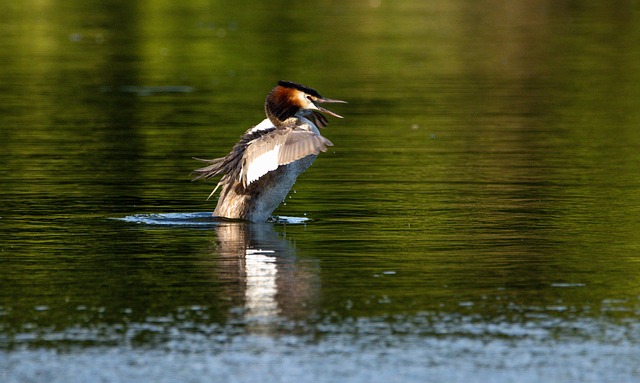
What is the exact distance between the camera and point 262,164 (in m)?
12.5

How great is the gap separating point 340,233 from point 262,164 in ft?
3.00

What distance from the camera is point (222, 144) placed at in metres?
18.3

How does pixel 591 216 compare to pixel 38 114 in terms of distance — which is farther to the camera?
pixel 38 114

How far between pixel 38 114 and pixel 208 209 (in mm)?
8765

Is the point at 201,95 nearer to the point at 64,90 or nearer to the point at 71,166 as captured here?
the point at 64,90

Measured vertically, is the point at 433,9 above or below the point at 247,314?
above

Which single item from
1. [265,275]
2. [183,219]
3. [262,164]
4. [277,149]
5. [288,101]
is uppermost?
[288,101]

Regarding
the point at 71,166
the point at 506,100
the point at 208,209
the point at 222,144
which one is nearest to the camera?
the point at 208,209

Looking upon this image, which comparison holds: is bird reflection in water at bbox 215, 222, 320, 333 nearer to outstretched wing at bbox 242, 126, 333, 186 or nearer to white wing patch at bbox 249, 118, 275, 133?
outstretched wing at bbox 242, 126, 333, 186

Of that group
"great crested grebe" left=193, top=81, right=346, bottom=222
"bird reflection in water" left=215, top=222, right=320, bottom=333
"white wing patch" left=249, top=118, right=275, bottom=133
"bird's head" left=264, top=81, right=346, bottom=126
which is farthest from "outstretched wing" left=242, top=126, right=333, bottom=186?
"white wing patch" left=249, top=118, right=275, bottom=133

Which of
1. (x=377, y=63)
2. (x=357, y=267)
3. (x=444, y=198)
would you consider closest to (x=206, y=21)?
(x=377, y=63)

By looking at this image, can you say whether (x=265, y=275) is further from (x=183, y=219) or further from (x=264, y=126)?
(x=264, y=126)

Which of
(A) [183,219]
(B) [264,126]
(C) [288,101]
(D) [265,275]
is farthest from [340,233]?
(D) [265,275]

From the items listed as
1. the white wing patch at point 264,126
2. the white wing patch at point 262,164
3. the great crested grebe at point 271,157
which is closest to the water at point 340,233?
the great crested grebe at point 271,157
